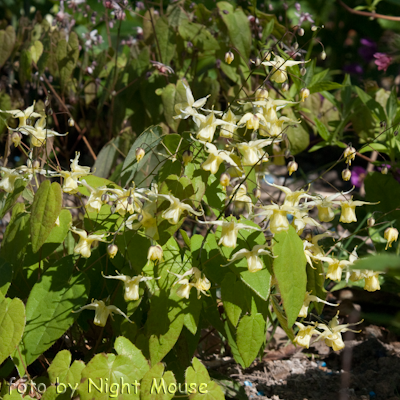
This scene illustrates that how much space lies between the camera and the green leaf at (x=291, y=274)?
0.98 m

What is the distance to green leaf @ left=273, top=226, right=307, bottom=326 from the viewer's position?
985mm

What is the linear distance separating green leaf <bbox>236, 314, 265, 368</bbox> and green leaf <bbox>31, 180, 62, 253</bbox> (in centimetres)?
49

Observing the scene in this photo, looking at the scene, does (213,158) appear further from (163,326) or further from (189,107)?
(163,326)

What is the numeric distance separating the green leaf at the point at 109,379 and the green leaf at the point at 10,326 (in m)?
0.16

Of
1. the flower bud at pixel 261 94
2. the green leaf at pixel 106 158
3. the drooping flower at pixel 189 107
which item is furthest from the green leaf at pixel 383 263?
the green leaf at pixel 106 158

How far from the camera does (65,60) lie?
197 cm

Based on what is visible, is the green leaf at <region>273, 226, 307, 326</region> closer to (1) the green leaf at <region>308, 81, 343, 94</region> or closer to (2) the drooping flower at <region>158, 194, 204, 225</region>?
(2) the drooping flower at <region>158, 194, 204, 225</region>

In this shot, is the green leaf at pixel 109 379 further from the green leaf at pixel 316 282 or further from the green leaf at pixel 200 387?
the green leaf at pixel 316 282

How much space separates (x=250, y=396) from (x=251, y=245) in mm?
614

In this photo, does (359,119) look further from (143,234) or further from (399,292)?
(143,234)

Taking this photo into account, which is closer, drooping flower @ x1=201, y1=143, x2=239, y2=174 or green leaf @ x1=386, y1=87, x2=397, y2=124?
drooping flower @ x1=201, y1=143, x2=239, y2=174

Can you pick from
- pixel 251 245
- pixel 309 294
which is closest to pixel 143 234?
pixel 251 245

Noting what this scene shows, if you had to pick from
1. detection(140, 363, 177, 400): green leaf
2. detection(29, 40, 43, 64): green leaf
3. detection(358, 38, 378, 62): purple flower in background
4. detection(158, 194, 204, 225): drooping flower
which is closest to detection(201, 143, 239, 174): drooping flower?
detection(158, 194, 204, 225): drooping flower

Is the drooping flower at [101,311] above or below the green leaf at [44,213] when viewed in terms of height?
below
